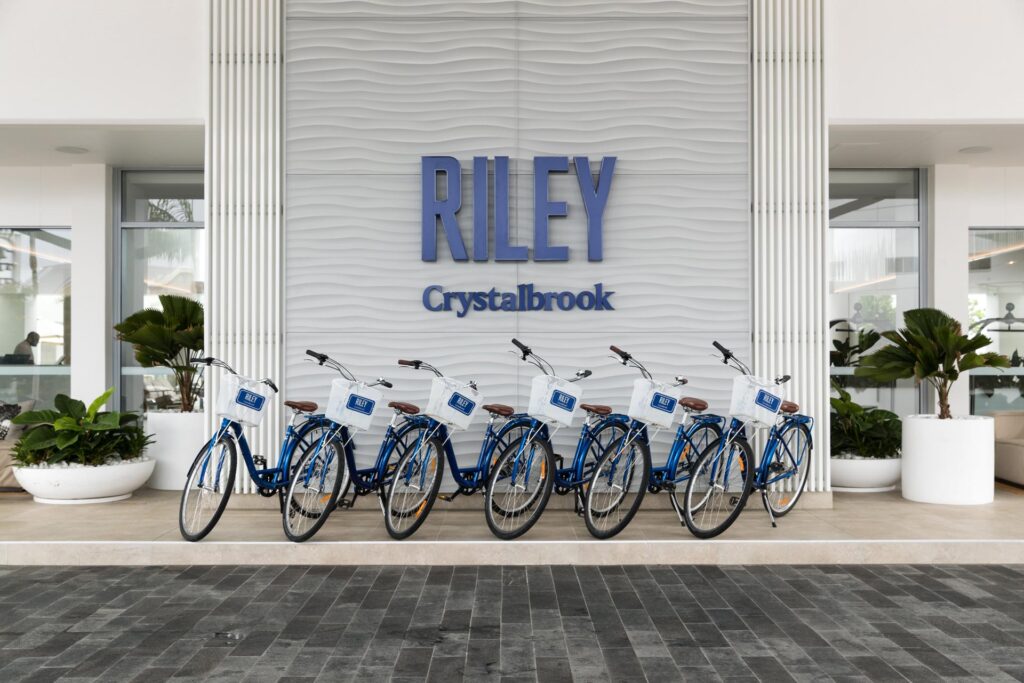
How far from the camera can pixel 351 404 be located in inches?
204

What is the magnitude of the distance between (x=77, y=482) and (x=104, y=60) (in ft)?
10.5

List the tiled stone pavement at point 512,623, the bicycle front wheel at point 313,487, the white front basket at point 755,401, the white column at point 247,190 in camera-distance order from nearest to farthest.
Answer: the tiled stone pavement at point 512,623, the bicycle front wheel at point 313,487, the white front basket at point 755,401, the white column at point 247,190

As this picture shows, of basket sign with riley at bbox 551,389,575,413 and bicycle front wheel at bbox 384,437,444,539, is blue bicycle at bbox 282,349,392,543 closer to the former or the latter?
bicycle front wheel at bbox 384,437,444,539

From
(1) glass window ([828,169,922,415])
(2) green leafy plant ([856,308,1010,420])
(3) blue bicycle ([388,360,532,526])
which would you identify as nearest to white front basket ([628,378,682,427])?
(3) blue bicycle ([388,360,532,526])

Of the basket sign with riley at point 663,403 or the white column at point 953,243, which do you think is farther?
the white column at point 953,243

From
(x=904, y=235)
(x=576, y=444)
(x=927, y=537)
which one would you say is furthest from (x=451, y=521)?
(x=904, y=235)

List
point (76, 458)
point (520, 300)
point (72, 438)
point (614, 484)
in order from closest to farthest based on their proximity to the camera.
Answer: point (614, 484), point (520, 300), point (72, 438), point (76, 458)

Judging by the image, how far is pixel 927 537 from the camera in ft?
16.9

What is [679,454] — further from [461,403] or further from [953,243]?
[953,243]

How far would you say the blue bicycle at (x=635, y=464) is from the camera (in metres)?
5.18

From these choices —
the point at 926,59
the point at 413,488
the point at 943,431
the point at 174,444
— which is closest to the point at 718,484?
the point at 413,488

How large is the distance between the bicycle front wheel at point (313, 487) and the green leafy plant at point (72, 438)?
2235 mm

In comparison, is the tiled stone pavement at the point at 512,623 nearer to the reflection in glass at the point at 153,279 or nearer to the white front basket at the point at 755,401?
the white front basket at the point at 755,401

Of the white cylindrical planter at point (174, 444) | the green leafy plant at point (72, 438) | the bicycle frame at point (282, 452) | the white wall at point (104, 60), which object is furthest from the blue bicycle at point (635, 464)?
the white wall at point (104, 60)
